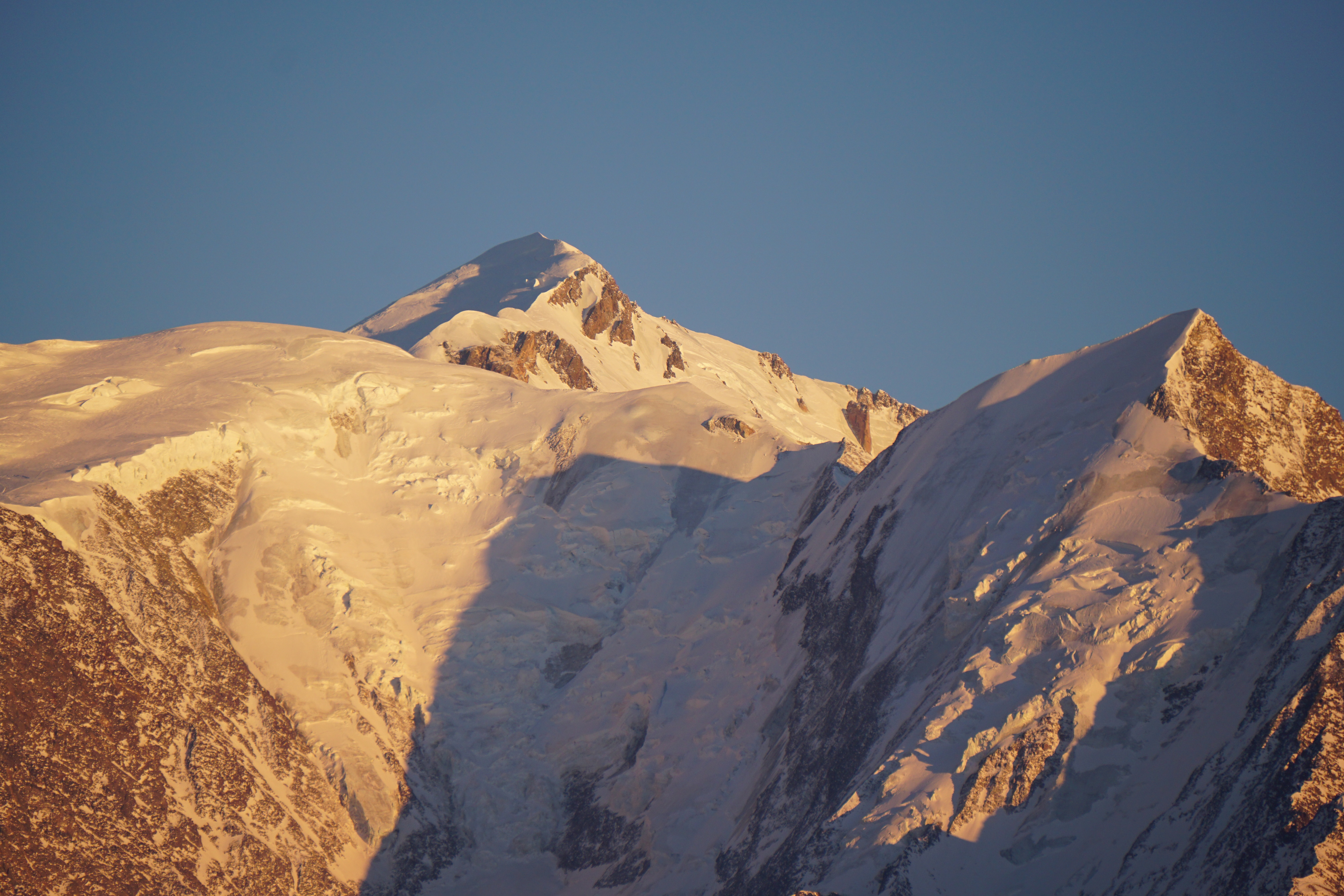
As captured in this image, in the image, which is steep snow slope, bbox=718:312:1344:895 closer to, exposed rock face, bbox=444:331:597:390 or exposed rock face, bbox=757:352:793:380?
exposed rock face, bbox=444:331:597:390

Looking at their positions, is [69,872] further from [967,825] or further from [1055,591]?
[1055,591]

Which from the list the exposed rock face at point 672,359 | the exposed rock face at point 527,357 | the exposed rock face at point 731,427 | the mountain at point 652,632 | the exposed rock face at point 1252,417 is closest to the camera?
the mountain at point 652,632

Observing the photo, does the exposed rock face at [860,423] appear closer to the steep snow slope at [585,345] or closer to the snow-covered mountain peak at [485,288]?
the steep snow slope at [585,345]

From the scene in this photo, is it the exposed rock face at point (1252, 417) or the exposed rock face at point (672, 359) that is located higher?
the exposed rock face at point (672, 359)

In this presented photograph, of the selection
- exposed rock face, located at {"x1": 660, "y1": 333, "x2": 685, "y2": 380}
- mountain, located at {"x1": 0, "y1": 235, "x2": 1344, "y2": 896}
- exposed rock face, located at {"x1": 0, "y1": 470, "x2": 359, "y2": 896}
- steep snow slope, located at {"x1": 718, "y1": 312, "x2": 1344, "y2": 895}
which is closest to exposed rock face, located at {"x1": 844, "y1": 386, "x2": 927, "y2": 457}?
exposed rock face, located at {"x1": 660, "y1": 333, "x2": 685, "y2": 380}

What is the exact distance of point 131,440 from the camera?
170 ft

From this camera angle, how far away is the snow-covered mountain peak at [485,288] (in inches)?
3866

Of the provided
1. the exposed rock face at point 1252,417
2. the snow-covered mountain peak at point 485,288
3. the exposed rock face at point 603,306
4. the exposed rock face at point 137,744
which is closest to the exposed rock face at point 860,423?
the exposed rock face at point 603,306

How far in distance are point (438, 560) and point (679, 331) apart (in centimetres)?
6893

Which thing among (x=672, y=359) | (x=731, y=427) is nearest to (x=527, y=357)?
(x=731, y=427)

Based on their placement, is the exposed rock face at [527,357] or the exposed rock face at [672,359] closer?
the exposed rock face at [527,357]

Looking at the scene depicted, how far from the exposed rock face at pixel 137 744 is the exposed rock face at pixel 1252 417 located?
33053mm

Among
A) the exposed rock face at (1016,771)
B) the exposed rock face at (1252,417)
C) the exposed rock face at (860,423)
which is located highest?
the exposed rock face at (860,423)

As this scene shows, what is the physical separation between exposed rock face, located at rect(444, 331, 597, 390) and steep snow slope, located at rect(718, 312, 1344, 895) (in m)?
41.2
